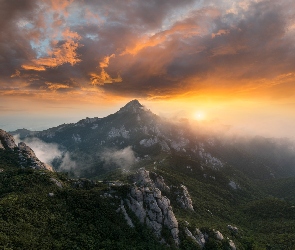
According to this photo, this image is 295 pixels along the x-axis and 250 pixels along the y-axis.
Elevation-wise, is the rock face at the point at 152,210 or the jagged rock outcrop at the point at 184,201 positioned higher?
the rock face at the point at 152,210

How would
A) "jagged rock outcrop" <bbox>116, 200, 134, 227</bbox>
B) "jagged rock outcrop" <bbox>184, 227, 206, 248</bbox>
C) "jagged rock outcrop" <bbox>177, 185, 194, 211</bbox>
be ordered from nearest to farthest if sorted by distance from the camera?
"jagged rock outcrop" <bbox>116, 200, 134, 227</bbox> → "jagged rock outcrop" <bbox>184, 227, 206, 248</bbox> → "jagged rock outcrop" <bbox>177, 185, 194, 211</bbox>

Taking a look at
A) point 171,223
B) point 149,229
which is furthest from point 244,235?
point 149,229

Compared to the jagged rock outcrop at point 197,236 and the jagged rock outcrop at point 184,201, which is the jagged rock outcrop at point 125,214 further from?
the jagged rock outcrop at point 184,201

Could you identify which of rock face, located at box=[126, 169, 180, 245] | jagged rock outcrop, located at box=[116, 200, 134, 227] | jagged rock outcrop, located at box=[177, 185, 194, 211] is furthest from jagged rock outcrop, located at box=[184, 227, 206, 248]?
jagged rock outcrop, located at box=[177, 185, 194, 211]

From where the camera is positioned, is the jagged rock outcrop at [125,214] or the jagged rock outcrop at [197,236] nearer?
the jagged rock outcrop at [125,214]

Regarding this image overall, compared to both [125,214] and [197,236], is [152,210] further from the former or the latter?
[197,236]

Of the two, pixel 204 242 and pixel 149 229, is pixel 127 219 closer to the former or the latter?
pixel 149 229

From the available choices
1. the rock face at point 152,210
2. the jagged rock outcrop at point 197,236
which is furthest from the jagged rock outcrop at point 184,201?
the rock face at point 152,210

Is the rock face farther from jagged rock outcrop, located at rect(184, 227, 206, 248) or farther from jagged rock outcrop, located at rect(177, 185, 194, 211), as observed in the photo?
jagged rock outcrop, located at rect(177, 185, 194, 211)
